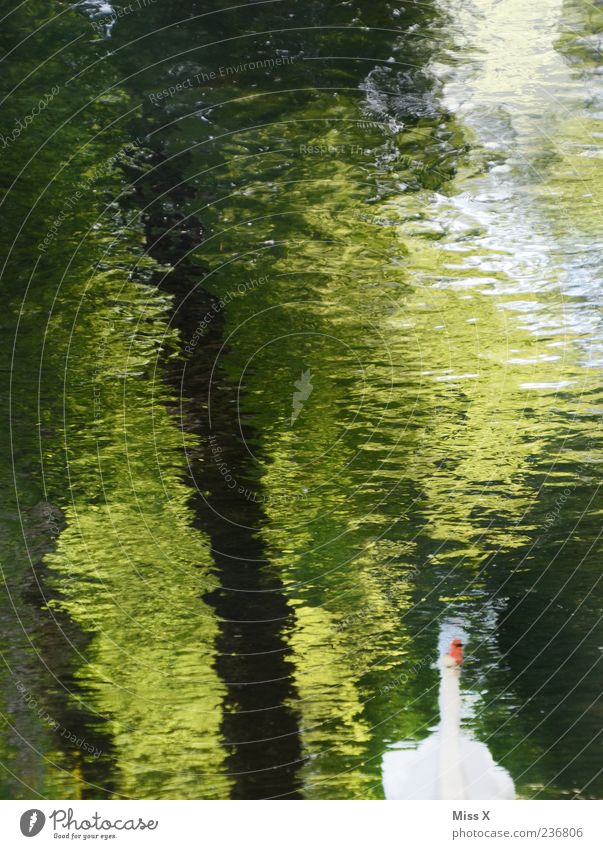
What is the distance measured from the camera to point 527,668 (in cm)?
420

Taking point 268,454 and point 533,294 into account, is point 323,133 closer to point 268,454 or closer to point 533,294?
point 533,294

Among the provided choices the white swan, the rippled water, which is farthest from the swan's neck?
the rippled water

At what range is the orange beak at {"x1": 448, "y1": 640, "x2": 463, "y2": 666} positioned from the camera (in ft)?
13.0

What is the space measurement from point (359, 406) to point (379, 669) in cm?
179

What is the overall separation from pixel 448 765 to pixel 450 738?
0.54 feet

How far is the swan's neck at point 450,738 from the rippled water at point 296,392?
0.36 feet

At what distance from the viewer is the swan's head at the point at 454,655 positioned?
3.95 meters

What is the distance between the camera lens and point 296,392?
272 centimetres

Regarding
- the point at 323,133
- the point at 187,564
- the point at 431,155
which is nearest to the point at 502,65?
the point at 431,155

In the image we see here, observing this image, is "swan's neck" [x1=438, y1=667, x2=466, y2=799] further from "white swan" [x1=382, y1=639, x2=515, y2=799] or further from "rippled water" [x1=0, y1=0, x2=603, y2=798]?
"rippled water" [x1=0, y1=0, x2=603, y2=798]

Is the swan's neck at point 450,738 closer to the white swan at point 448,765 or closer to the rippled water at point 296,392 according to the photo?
the white swan at point 448,765

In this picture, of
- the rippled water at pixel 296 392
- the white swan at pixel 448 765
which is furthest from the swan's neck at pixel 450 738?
the rippled water at pixel 296 392

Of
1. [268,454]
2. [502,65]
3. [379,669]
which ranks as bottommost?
[379,669]

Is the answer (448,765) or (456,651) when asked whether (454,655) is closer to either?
(456,651)
